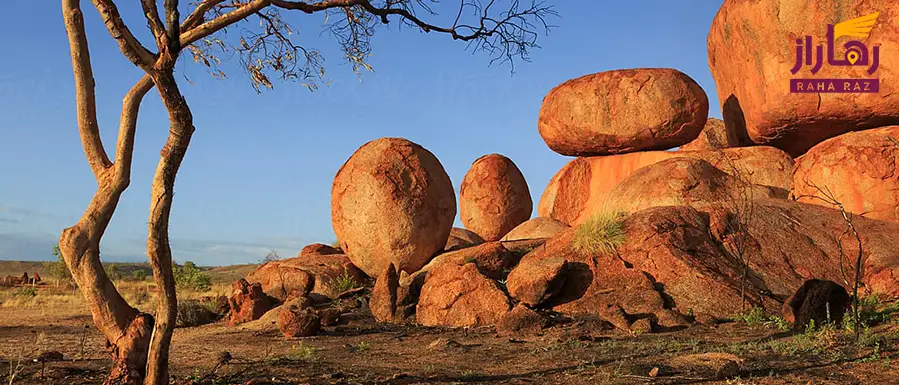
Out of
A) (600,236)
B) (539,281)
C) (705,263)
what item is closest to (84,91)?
(539,281)

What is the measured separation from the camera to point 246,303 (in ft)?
43.9

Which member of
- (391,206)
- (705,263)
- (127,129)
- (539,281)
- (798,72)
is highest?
(798,72)

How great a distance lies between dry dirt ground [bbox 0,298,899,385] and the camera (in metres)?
6.88

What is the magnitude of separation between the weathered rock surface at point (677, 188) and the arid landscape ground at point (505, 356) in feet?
15.5

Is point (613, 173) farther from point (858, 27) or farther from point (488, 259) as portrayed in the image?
point (488, 259)

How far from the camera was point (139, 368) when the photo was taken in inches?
241

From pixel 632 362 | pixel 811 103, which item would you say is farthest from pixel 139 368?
pixel 811 103

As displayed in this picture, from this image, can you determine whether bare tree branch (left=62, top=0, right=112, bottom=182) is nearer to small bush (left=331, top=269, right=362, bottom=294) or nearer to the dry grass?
small bush (left=331, top=269, right=362, bottom=294)

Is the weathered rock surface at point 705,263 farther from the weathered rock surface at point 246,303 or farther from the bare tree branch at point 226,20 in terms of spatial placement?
the bare tree branch at point 226,20

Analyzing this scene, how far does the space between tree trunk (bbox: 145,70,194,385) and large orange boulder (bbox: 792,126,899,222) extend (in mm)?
13413

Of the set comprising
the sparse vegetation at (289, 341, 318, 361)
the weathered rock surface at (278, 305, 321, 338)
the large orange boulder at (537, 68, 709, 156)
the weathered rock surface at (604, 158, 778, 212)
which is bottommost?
the sparse vegetation at (289, 341, 318, 361)

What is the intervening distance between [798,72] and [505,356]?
12311 mm

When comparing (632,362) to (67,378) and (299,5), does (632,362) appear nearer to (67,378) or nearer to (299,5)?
(299,5)

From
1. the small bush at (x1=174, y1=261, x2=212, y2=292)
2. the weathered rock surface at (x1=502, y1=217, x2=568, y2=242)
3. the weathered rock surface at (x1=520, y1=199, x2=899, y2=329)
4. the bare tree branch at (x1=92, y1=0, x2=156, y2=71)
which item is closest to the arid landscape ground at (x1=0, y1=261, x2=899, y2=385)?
the weathered rock surface at (x1=520, y1=199, x2=899, y2=329)
